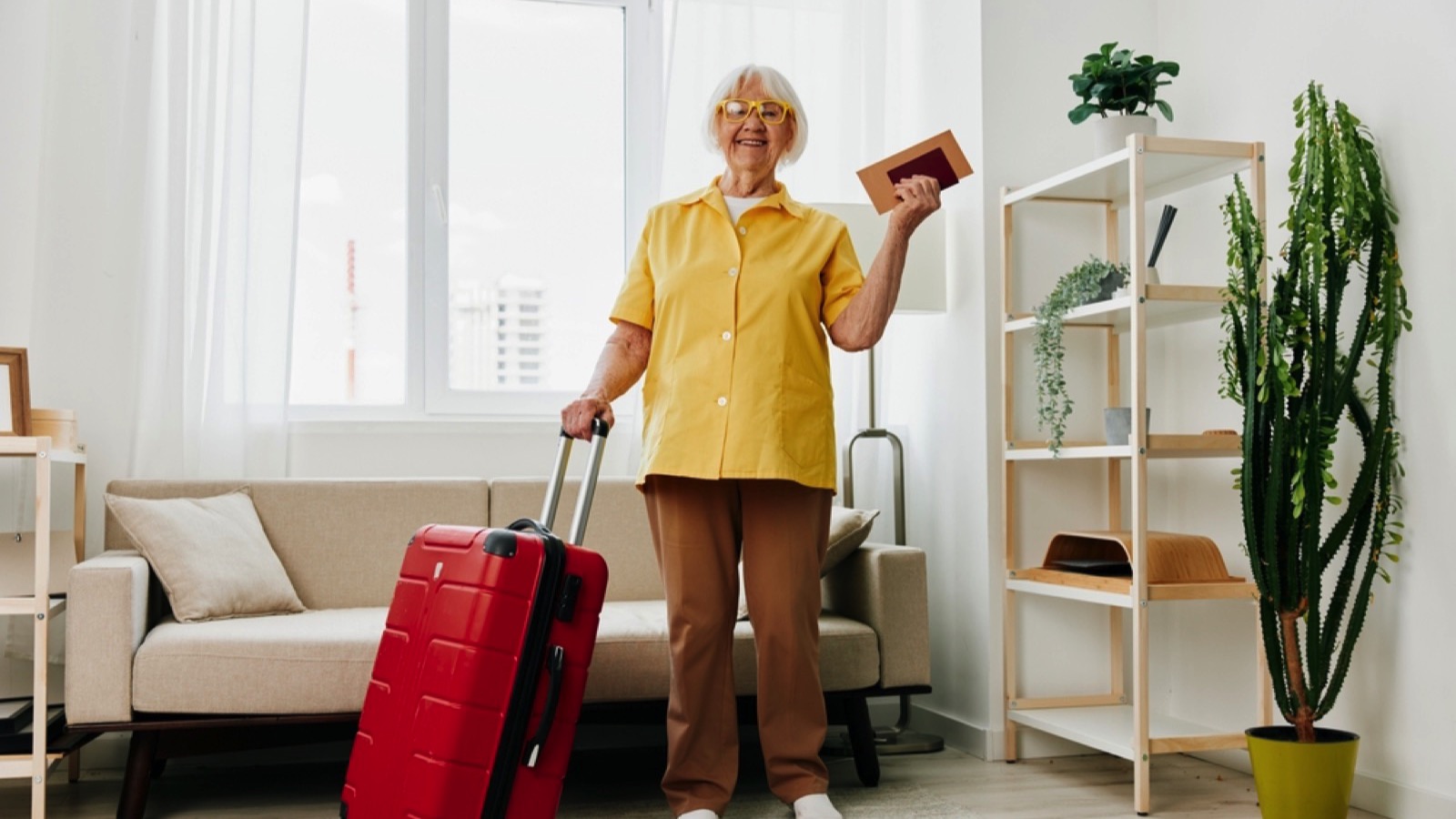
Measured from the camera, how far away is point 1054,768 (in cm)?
317

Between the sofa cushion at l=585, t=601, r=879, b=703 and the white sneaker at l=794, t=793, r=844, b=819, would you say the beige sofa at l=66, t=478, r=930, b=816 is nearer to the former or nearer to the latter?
the sofa cushion at l=585, t=601, r=879, b=703

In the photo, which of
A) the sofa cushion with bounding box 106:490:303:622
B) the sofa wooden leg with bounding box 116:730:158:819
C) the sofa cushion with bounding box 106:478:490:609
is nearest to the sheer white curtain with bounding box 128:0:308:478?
the sofa cushion with bounding box 106:478:490:609

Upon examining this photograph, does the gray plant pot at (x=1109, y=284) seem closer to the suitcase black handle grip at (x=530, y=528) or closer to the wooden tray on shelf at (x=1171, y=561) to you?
the wooden tray on shelf at (x=1171, y=561)

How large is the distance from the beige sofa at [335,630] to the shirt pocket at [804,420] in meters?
0.61

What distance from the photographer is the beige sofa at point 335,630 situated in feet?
8.46

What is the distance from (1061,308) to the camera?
3086 millimetres

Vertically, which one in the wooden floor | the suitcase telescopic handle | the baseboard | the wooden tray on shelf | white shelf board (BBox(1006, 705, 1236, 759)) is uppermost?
the suitcase telescopic handle

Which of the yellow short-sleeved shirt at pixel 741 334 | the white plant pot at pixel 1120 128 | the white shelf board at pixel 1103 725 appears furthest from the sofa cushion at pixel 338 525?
the white plant pot at pixel 1120 128

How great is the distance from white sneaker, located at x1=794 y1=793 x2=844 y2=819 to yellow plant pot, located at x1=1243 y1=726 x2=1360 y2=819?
838 millimetres

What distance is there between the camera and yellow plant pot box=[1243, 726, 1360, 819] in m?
2.50

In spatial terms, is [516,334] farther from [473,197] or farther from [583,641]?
[583,641]

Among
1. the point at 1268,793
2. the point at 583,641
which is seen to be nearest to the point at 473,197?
the point at 583,641

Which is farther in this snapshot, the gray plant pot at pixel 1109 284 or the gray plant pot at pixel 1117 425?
the gray plant pot at pixel 1109 284

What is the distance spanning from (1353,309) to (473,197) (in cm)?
235
